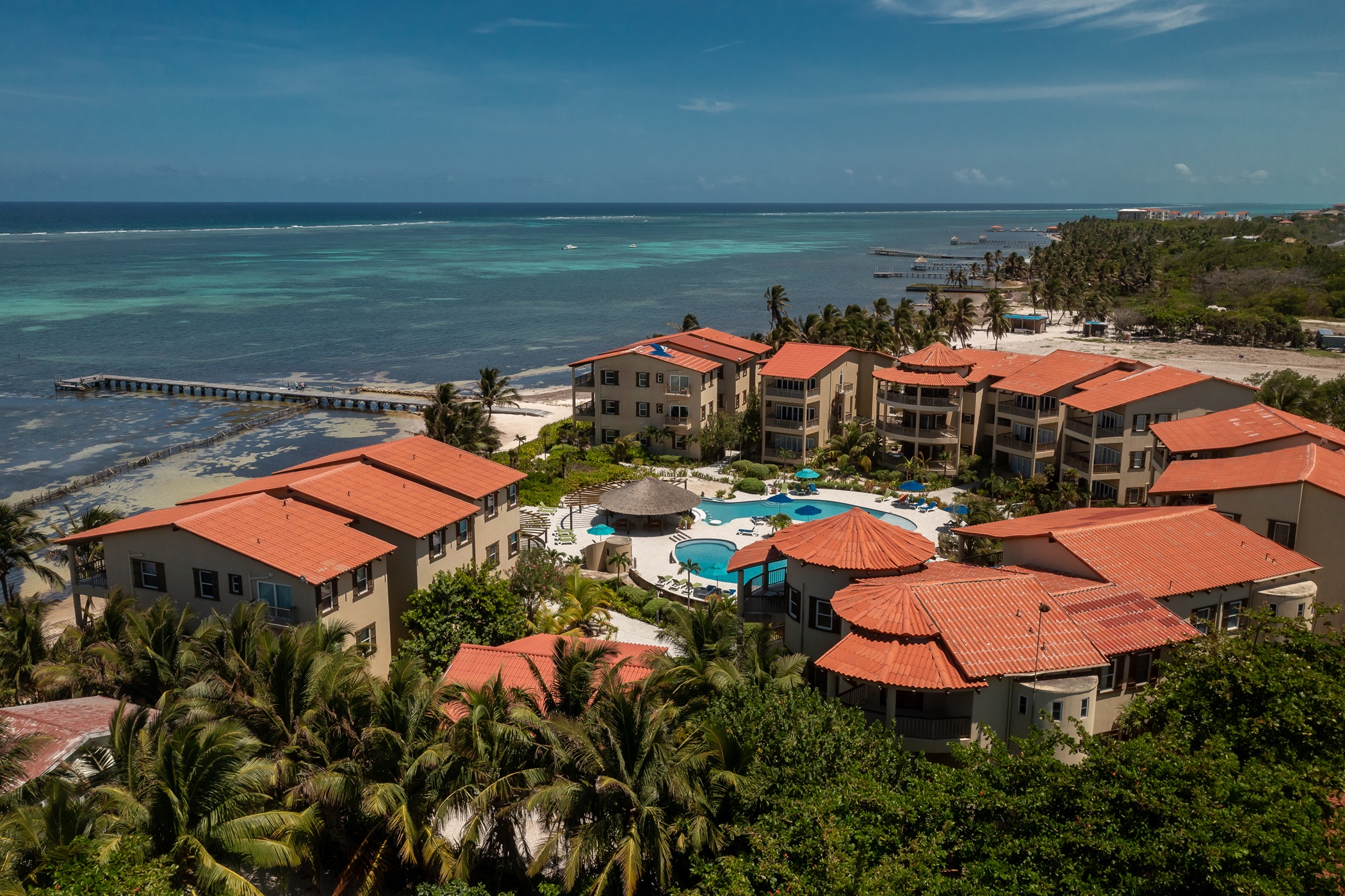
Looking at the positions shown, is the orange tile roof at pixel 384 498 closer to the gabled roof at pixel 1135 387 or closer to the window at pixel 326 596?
the window at pixel 326 596

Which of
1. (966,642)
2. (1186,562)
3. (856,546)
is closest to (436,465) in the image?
(856,546)

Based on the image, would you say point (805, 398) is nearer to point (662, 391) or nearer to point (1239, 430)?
point (662, 391)


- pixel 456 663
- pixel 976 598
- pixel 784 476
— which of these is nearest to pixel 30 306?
pixel 784 476

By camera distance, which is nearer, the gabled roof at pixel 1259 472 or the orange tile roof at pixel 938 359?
the gabled roof at pixel 1259 472

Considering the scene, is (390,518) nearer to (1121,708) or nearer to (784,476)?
(1121,708)

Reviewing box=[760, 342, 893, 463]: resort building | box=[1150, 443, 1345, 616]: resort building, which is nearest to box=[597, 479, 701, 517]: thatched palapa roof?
box=[760, 342, 893, 463]: resort building

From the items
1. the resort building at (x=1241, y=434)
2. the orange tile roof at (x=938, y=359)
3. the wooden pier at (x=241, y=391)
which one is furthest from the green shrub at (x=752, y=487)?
the wooden pier at (x=241, y=391)
